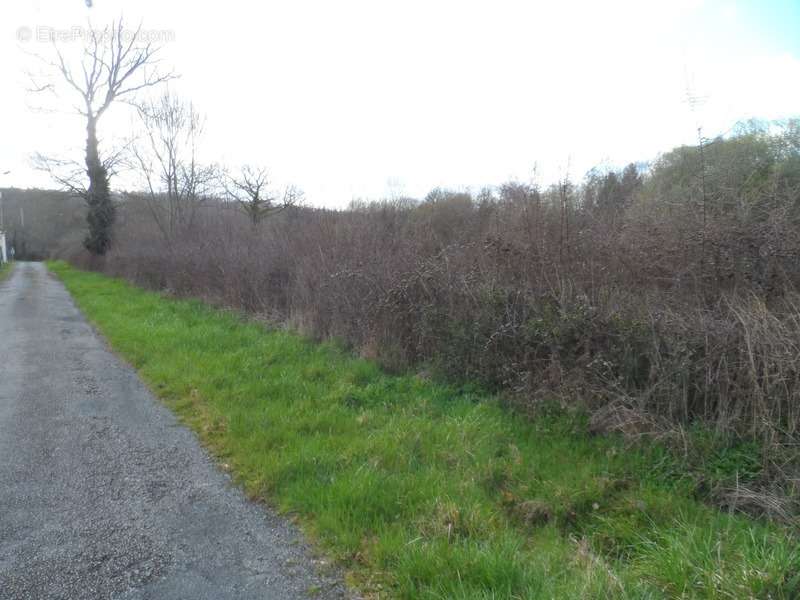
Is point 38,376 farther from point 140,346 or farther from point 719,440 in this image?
point 719,440

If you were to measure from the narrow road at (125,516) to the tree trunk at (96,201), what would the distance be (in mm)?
28240

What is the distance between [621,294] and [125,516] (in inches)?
174

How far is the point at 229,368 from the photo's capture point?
24.8 feet

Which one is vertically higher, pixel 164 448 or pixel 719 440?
pixel 719 440

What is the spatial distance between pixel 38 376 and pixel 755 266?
8.38m

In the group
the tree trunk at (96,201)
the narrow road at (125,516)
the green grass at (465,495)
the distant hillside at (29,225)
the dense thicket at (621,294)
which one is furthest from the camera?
the distant hillside at (29,225)

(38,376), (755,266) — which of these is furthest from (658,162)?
(38,376)

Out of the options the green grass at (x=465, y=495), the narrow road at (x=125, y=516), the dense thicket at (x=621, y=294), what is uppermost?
the dense thicket at (x=621, y=294)

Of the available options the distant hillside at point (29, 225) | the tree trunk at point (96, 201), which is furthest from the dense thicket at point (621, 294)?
the distant hillside at point (29, 225)

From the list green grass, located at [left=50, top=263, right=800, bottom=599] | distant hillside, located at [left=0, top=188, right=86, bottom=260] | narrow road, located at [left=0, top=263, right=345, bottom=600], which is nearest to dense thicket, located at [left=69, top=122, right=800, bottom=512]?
green grass, located at [left=50, top=263, right=800, bottom=599]

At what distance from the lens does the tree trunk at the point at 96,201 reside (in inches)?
1228

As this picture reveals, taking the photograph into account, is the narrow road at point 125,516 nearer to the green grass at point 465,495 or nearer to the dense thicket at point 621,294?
the green grass at point 465,495

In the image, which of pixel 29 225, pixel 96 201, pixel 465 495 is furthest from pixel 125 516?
pixel 29 225

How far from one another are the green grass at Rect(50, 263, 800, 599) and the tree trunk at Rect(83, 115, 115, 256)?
28.8 m
